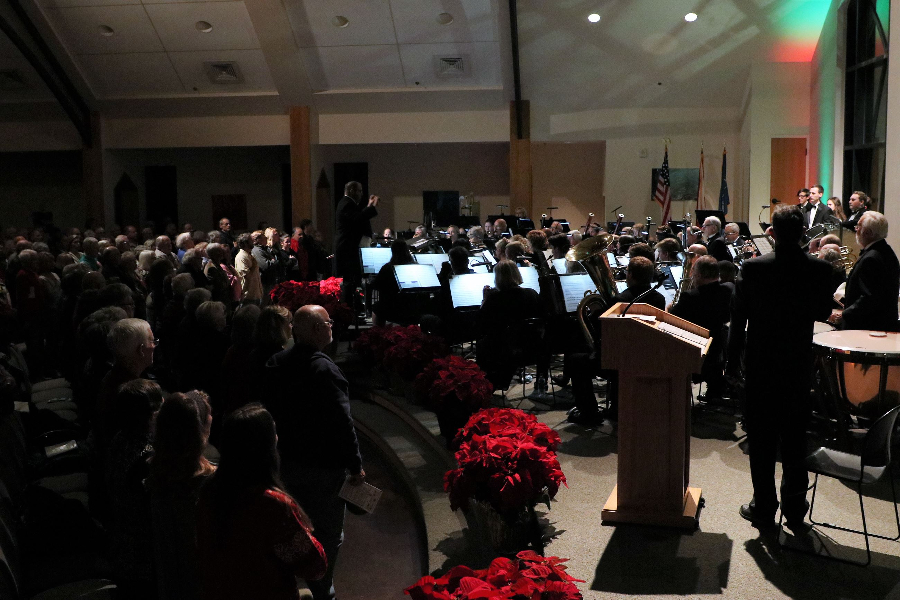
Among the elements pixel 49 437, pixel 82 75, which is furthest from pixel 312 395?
pixel 82 75

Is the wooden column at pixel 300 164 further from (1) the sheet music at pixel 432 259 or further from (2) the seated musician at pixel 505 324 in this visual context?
(2) the seated musician at pixel 505 324

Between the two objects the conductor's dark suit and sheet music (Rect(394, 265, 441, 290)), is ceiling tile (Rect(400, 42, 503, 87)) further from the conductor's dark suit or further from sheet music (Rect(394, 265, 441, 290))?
the conductor's dark suit

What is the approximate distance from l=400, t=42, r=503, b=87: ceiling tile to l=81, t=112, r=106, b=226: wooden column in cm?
673

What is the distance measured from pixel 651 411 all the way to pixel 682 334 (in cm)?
Result: 38

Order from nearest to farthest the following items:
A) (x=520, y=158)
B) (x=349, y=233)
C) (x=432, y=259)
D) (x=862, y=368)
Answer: (x=862, y=368) → (x=349, y=233) → (x=432, y=259) → (x=520, y=158)

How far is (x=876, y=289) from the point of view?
512 cm

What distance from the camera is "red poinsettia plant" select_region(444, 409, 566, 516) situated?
142 inches

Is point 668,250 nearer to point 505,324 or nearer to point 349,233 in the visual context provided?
point 505,324

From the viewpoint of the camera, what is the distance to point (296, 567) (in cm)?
248

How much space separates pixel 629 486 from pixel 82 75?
15.8 m

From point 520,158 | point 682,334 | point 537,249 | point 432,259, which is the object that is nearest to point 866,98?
point 520,158

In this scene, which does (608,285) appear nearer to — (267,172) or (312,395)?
(312,395)

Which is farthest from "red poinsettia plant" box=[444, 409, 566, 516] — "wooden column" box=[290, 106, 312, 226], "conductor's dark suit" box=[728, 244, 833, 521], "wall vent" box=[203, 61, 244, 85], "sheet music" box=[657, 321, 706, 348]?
"wooden column" box=[290, 106, 312, 226]

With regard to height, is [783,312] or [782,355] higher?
[783,312]
